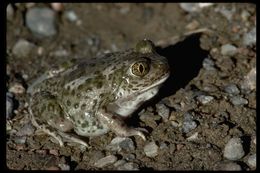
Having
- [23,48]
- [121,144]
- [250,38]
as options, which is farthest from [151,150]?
[23,48]

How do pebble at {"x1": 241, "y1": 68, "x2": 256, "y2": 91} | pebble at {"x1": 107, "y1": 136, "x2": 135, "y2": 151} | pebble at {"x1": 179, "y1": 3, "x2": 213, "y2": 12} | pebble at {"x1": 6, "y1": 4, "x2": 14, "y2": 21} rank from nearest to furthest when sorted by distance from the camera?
pebble at {"x1": 107, "y1": 136, "x2": 135, "y2": 151} → pebble at {"x1": 241, "y1": 68, "x2": 256, "y2": 91} → pebble at {"x1": 179, "y1": 3, "x2": 213, "y2": 12} → pebble at {"x1": 6, "y1": 4, "x2": 14, "y2": 21}

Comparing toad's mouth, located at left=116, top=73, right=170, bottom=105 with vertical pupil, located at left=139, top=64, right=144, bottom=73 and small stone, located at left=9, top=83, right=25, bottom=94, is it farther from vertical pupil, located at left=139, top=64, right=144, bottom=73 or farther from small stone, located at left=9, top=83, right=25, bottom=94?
small stone, located at left=9, top=83, right=25, bottom=94

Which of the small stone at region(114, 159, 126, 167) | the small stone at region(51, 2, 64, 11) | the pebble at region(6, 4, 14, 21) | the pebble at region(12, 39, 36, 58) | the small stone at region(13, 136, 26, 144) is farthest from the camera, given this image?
the small stone at region(51, 2, 64, 11)

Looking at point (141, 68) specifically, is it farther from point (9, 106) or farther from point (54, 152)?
point (9, 106)

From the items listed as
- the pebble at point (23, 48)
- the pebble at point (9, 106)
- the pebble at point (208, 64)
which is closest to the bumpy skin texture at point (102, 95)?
the pebble at point (9, 106)

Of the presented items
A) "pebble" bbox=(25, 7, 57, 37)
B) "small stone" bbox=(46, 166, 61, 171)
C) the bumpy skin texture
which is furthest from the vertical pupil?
"pebble" bbox=(25, 7, 57, 37)
